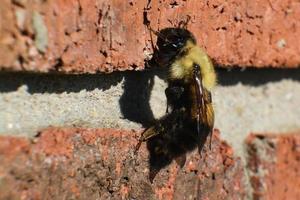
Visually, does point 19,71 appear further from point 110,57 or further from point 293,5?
point 293,5

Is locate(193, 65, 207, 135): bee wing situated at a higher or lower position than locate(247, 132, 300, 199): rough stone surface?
higher

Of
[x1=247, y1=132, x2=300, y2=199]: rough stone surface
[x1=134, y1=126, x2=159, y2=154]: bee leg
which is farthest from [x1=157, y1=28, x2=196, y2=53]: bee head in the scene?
[x1=247, y1=132, x2=300, y2=199]: rough stone surface

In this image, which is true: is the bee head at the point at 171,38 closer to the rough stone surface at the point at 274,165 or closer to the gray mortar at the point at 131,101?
the gray mortar at the point at 131,101

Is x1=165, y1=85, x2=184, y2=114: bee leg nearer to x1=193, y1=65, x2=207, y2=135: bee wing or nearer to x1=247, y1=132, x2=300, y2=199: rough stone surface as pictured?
x1=193, y1=65, x2=207, y2=135: bee wing

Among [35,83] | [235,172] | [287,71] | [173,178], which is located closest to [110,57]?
[35,83]

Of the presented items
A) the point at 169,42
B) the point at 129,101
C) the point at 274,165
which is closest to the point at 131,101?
the point at 129,101

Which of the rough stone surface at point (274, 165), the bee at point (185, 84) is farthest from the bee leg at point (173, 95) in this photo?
the rough stone surface at point (274, 165)

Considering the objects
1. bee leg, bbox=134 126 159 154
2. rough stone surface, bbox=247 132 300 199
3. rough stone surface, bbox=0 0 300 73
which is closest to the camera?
rough stone surface, bbox=0 0 300 73
